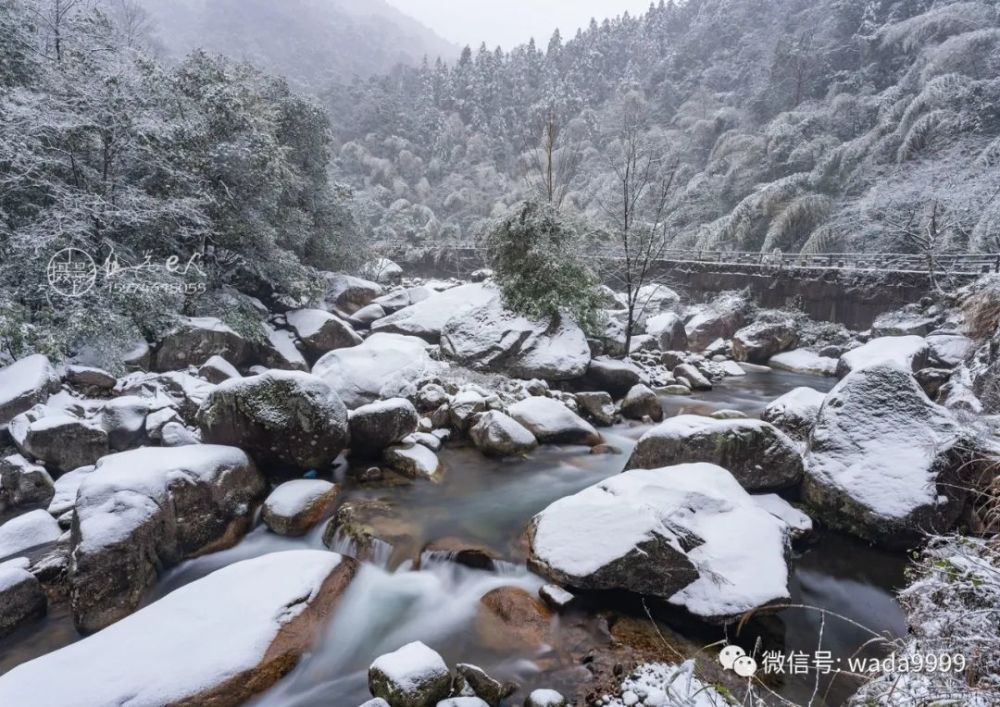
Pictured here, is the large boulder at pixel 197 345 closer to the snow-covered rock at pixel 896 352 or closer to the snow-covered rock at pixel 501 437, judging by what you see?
the snow-covered rock at pixel 501 437

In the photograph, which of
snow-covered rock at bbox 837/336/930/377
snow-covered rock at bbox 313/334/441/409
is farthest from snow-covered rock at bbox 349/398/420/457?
snow-covered rock at bbox 837/336/930/377

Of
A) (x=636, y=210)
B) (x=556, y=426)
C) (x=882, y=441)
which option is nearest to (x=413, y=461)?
(x=556, y=426)

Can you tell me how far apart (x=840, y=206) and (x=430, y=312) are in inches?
668

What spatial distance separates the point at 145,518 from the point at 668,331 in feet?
45.0

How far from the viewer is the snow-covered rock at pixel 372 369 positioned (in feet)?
29.8

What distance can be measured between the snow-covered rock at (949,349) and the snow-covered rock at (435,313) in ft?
33.3

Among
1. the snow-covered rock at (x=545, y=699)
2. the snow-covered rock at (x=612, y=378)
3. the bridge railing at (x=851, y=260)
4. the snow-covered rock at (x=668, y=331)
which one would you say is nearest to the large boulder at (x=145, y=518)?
the snow-covered rock at (x=545, y=699)

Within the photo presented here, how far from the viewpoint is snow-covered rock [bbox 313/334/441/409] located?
29.8 ft

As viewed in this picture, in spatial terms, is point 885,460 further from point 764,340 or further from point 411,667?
point 764,340

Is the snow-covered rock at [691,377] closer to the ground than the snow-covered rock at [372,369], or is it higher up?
higher up

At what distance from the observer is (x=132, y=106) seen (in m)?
8.89

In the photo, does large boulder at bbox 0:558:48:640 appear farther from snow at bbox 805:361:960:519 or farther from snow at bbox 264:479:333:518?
snow at bbox 805:361:960:519

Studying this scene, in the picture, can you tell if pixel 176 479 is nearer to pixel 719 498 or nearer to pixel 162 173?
pixel 719 498

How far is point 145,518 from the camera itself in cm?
462
